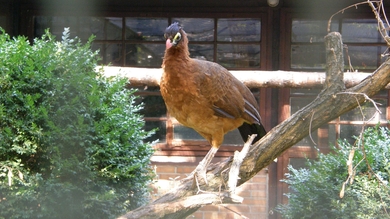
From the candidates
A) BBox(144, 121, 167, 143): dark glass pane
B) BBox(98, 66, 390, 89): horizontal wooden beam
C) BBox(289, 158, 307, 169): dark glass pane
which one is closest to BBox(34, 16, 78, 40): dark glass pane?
BBox(144, 121, 167, 143): dark glass pane

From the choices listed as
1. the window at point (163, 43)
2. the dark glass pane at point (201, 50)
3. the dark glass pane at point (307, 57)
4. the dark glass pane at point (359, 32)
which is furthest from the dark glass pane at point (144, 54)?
the dark glass pane at point (359, 32)

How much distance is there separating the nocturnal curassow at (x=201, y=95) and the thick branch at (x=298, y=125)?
12 cm

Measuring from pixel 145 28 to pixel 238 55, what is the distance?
3.03 ft

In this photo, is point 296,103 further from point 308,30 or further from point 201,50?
point 201,50

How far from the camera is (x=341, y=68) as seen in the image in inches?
87.0

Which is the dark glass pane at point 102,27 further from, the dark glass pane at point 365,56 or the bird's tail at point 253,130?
the bird's tail at point 253,130

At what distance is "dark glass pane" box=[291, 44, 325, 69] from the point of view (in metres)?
4.65

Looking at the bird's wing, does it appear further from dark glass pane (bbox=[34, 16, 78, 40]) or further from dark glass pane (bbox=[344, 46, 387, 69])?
dark glass pane (bbox=[34, 16, 78, 40])

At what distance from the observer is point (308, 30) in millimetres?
4652

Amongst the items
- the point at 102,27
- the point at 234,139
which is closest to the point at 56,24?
the point at 102,27

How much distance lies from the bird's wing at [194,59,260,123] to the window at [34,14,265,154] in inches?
85.5

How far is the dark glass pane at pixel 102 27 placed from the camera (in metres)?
4.71

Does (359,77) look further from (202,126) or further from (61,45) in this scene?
(61,45)

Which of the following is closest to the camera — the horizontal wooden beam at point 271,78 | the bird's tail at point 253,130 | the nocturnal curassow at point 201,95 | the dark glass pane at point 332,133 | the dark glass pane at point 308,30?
the nocturnal curassow at point 201,95
